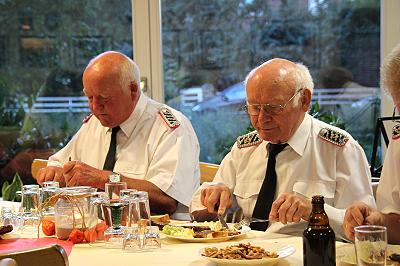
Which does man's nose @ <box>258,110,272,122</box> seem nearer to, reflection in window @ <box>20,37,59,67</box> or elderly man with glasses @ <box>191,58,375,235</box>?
elderly man with glasses @ <box>191,58,375,235</box>

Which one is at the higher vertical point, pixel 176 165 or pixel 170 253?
pixel 176 165

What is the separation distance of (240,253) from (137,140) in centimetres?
168

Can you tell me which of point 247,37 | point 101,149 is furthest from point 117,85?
point 247,37

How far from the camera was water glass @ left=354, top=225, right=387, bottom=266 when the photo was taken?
6.43 ft

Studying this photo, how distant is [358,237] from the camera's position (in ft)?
6.53

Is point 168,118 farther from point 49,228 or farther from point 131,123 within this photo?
point 49,228

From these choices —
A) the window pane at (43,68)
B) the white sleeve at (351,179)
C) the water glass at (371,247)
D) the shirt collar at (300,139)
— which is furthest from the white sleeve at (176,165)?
the water glass at (371,247)

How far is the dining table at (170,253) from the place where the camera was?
239cm

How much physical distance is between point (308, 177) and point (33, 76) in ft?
9.31

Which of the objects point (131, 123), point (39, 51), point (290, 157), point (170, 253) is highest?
point (39, 51)

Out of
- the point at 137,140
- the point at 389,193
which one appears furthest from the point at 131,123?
the point at 389,193

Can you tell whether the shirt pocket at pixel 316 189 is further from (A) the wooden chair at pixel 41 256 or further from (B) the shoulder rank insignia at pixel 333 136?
(A) the wooden chair at pixel 41 256

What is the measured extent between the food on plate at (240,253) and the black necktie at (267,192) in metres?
0.72

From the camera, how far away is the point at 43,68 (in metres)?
5.44
